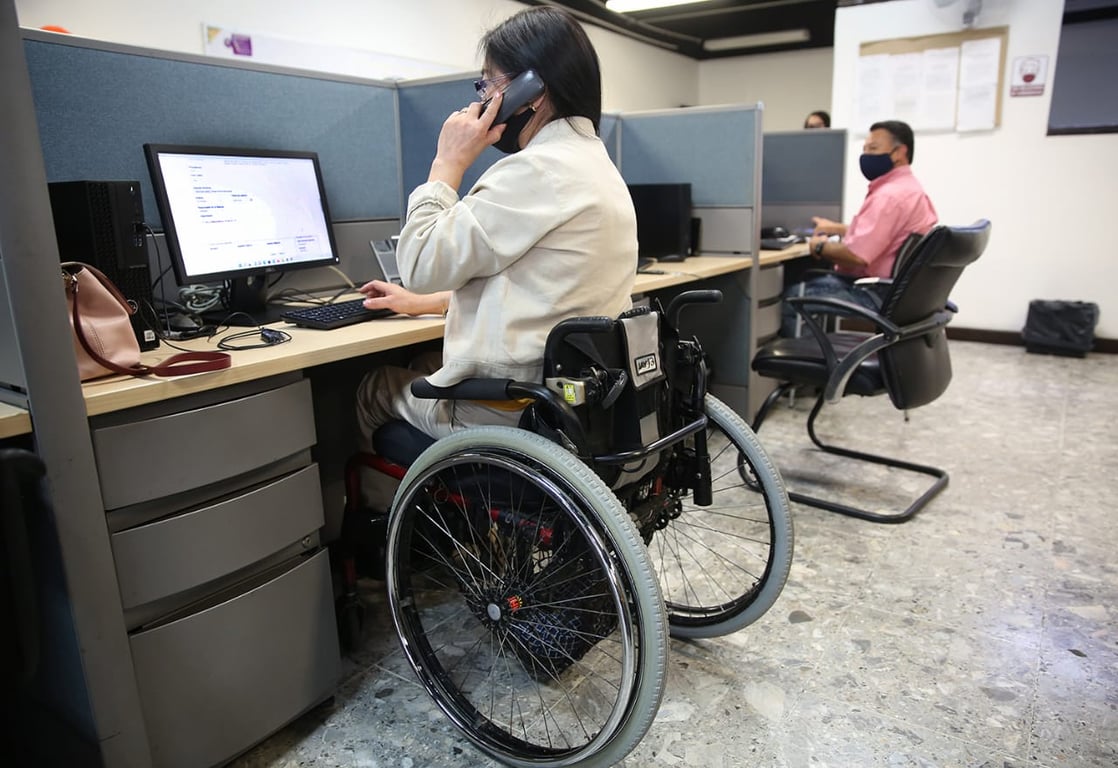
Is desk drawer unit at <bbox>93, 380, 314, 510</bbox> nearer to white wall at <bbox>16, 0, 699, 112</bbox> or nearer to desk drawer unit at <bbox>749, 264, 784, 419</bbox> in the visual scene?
white wall at <bbox>16, 0, 699, 112</bbox>

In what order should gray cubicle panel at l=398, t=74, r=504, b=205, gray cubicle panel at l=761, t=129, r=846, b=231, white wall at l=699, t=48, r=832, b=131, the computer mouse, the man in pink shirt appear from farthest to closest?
white wall at l=699, t=48, r=832, b=131
gray cubicle panel at l=761, t=129, r=846, b=231
the computer mouse
the man in pink shirt
gray cubicle panel at l=398, t=74, r=504, b=205

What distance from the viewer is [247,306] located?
5.78ft

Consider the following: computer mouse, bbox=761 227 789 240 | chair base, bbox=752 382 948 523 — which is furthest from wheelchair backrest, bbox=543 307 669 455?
computer mouse, bbox=761 227 789 240

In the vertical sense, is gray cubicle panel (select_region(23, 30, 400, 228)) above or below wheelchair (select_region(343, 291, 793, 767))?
above

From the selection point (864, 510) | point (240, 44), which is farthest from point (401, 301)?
point (240, 44)

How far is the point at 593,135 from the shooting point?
4.41ft

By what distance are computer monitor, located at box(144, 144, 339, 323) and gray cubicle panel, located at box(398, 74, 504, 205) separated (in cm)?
35

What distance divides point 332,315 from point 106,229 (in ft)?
1.42

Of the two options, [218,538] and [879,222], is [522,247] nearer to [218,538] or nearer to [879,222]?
[218,538]

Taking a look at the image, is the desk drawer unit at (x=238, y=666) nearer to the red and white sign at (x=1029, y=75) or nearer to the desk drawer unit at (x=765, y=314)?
the desk drawer unit at (x=765, y=314)

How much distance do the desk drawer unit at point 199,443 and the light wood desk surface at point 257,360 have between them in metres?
0.04

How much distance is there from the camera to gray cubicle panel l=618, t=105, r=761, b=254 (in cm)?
292

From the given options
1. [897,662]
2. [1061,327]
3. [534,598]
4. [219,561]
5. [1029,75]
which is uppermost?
[1029,75]

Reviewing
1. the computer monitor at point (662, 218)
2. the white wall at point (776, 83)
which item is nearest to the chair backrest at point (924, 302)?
the computer monitor at point (662, 218)
